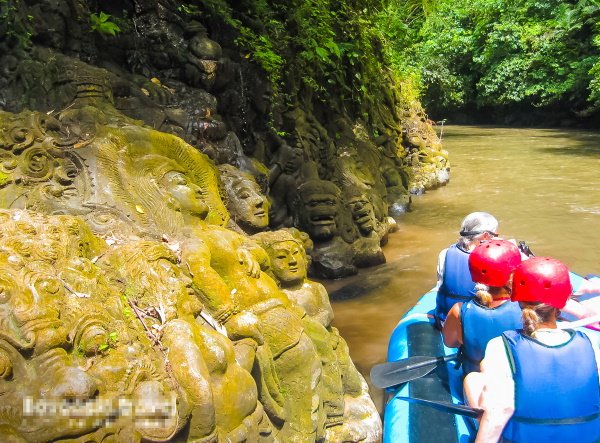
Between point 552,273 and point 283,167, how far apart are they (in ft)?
17.3

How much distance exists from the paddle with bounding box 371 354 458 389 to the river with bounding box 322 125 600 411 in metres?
0.92

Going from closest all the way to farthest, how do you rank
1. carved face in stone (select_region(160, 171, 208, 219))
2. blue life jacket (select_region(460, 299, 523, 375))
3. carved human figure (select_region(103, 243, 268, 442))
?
1. carved human figure (select_region(103, 243, 268, 442))
2. blue life jacket (select_region(460, 299, 523, 375))
3. carved face in stone (select_region(160, 171, 208, 219))

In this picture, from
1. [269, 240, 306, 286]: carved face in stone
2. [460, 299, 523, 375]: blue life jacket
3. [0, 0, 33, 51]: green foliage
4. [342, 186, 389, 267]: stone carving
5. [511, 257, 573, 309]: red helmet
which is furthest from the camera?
[342, 186, 389, 267]: stone carving

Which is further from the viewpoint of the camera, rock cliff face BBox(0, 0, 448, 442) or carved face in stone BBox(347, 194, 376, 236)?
carved face in stone BBox(347, 194, 376, 236)

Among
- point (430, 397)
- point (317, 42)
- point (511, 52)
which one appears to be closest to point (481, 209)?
point (317, 42)

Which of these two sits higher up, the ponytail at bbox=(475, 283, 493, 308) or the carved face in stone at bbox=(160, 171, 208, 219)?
the carved face in stone at bbox=(160, 171, 208, 219)

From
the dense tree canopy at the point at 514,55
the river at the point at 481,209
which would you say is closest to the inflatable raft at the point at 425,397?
the river at the point at 481,209

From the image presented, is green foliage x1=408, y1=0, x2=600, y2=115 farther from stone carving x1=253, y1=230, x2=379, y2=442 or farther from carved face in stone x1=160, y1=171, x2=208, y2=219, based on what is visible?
carved face in stone x1=160, y1=171, x2=208, y2=219

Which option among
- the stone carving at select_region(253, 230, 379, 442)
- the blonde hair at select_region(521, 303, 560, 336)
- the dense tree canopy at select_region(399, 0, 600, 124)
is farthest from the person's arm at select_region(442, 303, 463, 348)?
the dense tree canopy at select_region(399, 0, 600, 124)

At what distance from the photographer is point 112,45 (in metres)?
5.36

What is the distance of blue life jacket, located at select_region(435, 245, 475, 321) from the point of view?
3.65m

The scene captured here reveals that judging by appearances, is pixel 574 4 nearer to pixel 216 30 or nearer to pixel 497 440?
pixel 216 30

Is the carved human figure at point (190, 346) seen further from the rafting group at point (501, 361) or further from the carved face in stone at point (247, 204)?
the carved face in stone at point (247, 204)

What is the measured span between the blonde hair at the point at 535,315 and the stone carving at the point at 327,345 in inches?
67.0
